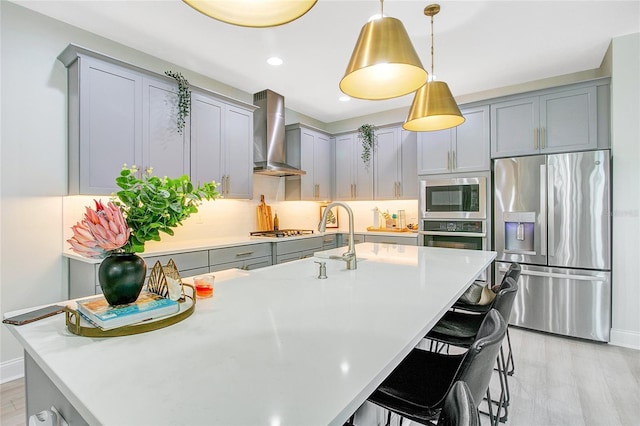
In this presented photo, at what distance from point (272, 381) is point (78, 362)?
49 cm

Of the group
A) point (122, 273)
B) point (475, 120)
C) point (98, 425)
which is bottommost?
point (98, 425)

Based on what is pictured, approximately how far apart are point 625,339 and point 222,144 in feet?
14.2

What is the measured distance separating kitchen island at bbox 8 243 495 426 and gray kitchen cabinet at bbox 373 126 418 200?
10.2ft

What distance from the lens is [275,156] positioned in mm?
4102

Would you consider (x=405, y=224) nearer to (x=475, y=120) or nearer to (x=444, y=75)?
(x=475, y=120)

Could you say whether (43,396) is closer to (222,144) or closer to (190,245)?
(190,245)

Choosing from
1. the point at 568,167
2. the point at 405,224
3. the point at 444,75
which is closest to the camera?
the point at 568,167

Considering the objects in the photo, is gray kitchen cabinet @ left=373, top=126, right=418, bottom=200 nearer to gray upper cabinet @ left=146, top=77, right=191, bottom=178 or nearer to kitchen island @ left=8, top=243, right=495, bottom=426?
gray upper cabinet @ left=146, top=77, right=191, bottom=178

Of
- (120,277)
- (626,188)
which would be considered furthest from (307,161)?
(120,277)

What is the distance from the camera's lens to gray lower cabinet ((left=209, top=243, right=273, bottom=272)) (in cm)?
303

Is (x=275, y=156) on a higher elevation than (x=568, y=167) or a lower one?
higher

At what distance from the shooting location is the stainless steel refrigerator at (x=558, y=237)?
117 inches

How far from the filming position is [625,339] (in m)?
2.93

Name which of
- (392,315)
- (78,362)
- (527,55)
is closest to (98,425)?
(78,362)
